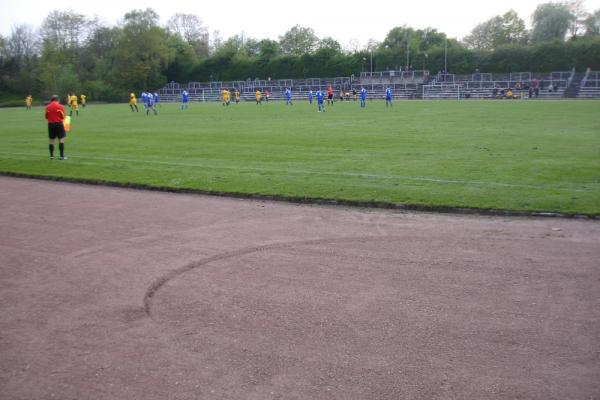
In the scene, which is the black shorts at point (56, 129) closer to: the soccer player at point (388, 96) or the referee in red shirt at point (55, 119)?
the referee in red shirt at point (55, 119)

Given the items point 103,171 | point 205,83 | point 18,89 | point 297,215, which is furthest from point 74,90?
point 297,215

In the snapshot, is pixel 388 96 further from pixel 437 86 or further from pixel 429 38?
pixel 429 38

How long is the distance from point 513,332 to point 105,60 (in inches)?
4846

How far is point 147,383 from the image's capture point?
176 inches

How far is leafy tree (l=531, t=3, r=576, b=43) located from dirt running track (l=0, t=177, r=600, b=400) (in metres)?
112

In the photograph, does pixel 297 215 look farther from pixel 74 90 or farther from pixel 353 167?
pixel 74 90

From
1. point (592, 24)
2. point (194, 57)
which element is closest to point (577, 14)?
point (592, 24)

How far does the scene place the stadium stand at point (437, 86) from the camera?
6844cm

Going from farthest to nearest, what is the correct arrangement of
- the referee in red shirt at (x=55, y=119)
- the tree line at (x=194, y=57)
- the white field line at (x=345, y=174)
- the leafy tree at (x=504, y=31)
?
the leafy tree at (x=504, y=31), the tree line at (x=194, y=57), the referee in red shirt at (x=55, y=119), the white field line at (x=345, y=174)

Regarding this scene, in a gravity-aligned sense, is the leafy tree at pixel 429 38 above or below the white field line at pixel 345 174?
above

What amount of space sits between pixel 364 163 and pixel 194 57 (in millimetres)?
106755

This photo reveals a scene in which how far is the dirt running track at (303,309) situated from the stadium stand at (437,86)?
209ft

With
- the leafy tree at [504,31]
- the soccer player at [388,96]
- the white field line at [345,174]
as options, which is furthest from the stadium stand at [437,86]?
the white field line at [345,174]

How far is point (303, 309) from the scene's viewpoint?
5879mm
